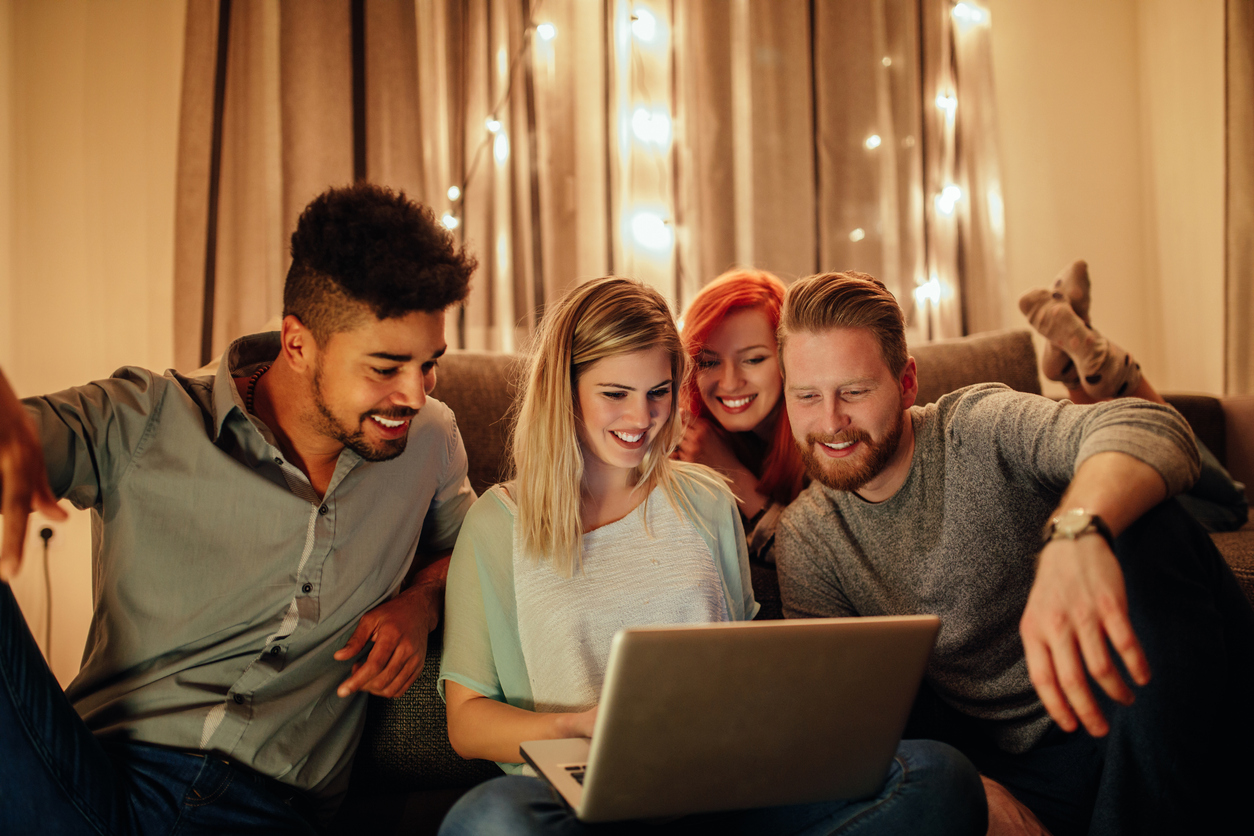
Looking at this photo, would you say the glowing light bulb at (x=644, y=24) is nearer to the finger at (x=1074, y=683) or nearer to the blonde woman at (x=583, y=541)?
the blonde woman at (x=583, y=541)

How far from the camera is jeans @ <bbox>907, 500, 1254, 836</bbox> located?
3.08ft

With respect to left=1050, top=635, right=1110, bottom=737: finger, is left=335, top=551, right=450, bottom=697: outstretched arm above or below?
below

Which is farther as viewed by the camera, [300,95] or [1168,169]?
[1168,169]

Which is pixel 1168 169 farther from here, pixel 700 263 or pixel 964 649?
pixel 964 649

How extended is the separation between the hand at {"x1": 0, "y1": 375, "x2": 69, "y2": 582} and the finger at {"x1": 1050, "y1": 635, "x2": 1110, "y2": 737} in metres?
0.93

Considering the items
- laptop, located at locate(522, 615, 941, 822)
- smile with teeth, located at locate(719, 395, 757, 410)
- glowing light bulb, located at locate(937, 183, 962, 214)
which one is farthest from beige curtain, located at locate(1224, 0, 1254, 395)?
laptop, located at locate(522, 615, 941, 822)

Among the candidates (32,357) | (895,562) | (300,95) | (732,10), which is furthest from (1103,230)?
(32,357)

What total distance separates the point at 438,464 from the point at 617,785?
0.69 meters

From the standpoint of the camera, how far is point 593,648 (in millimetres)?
1102

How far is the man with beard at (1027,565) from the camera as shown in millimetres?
915


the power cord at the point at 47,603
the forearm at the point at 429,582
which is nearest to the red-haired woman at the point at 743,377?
the forearm at the point at 429,582

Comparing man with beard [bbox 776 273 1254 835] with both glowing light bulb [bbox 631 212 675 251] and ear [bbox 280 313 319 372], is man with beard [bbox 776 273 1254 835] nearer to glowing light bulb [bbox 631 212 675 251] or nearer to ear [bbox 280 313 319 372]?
ear [bbox 280 313 319 372]

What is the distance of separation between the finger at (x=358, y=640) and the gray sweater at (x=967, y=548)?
25.7 inches

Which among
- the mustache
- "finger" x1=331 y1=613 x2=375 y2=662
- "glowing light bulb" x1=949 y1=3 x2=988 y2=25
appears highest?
"glowing light bulb" x1=949 y1=3 x2=988 y2=25
